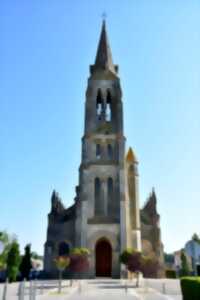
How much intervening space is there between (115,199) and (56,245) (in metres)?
8.91

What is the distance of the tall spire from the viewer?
4941 cm

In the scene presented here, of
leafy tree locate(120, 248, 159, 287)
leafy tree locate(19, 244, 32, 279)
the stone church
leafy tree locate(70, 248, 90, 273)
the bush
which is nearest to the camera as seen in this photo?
leafy tree locate(120, 248, 159, 287)

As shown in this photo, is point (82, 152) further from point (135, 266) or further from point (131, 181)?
point (135, 266)

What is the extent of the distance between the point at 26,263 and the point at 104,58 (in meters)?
29.8

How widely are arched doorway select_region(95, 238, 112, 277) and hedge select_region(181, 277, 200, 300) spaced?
2885 cm

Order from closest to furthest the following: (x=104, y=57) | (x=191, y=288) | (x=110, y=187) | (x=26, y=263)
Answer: (x=191, y=288) → (x=110, y=187) → (x=26, y=263) → (x=104, y=57)

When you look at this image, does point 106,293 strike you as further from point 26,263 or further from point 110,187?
point 26,263

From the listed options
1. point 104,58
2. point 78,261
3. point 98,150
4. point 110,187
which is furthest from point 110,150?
point 78,261

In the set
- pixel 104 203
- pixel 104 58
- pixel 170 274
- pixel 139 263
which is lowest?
pixel 170 274

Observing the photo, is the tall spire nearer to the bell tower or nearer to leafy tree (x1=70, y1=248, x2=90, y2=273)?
the bell tower


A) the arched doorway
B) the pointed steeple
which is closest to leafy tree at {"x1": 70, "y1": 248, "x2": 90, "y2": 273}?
the arched doorway

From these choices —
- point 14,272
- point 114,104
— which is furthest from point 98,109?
point 14,272

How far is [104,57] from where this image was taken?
50.3m

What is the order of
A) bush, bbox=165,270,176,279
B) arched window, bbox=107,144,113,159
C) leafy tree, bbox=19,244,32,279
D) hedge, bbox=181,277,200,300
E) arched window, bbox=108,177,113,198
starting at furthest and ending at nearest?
bush, bbox=165,270,176,279 < arched window, bbox=107,144,113,159 < leafy tree, bbox=19,244,32,279 < arched window, bbox=108,177,113,198 < hedge, bbox=181,277,200,300
